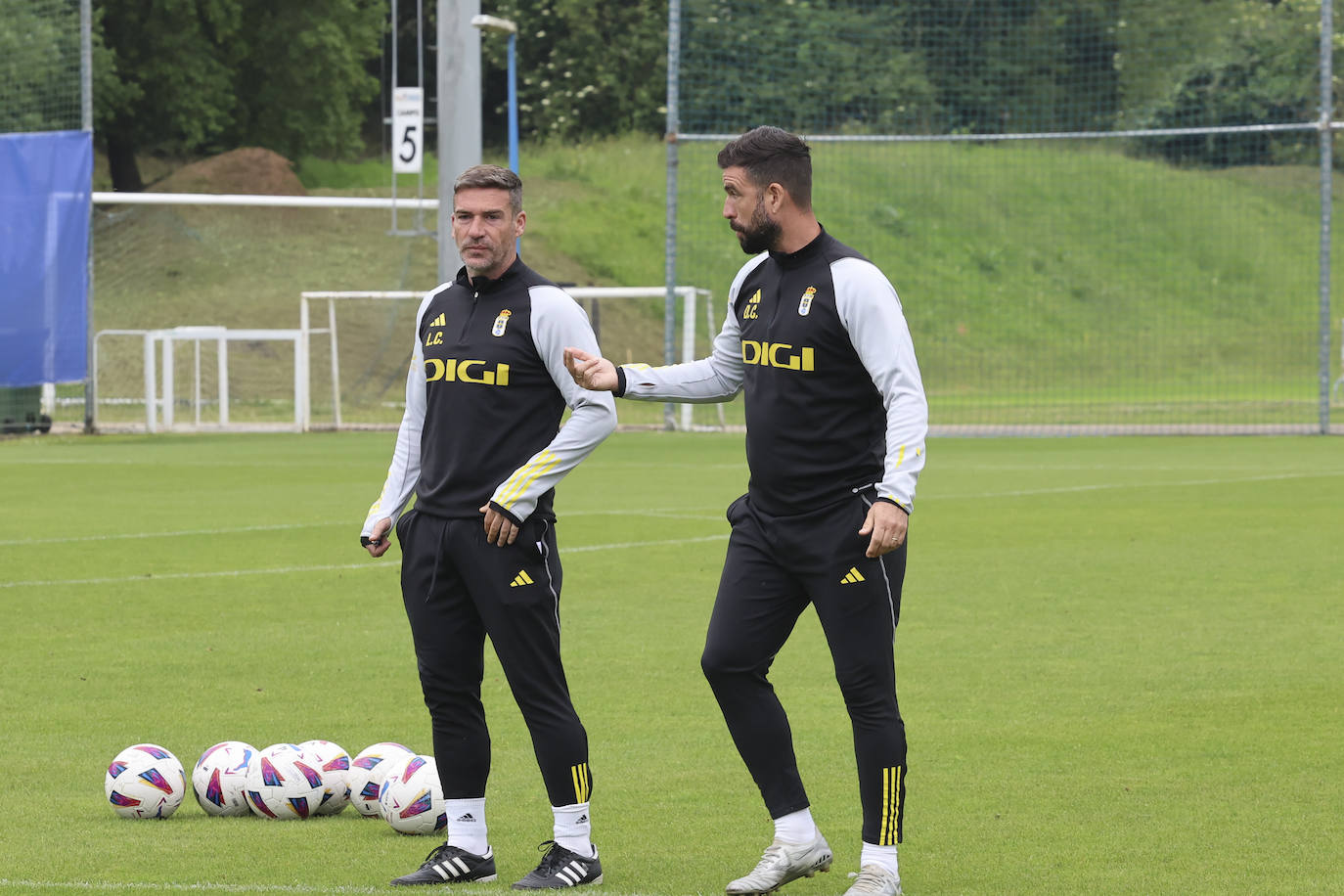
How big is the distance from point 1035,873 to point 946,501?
1096 centimetres

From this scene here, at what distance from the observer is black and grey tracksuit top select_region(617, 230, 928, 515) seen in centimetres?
506

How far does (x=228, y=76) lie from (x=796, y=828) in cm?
4104

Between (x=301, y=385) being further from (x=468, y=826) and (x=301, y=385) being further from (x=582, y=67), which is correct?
(x=468, y=826)

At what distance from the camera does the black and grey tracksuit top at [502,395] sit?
533 centimetres

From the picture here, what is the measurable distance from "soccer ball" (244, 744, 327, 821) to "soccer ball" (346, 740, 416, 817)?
4.0 inches

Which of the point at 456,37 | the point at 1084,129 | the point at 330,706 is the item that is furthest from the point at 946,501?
the point at 1084,129

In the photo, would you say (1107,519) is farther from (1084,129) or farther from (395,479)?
(1084,129)

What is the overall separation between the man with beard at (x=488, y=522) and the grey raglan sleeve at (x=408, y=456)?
3.3 inches

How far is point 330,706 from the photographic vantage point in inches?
312

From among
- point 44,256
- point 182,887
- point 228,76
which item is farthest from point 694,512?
point 228,76

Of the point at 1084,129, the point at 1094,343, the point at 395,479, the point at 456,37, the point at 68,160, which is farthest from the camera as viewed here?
the point at 1094,343

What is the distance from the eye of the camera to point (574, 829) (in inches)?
209

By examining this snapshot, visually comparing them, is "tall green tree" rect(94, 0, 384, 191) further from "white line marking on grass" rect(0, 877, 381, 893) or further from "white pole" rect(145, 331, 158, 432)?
"white line marking on grass" rect(0, 877, 381, 893)

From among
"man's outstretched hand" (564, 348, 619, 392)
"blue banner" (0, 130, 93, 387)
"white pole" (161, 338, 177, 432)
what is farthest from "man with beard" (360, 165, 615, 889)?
"white pole" (161, 338, 177, 432)
